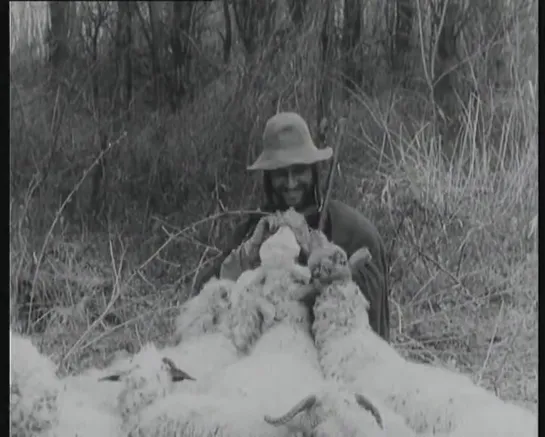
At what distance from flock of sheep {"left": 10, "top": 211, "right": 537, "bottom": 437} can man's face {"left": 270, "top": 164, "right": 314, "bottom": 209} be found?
0.12 ft

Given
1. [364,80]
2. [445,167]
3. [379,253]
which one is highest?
[364,80]

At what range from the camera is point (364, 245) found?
81.4 inches

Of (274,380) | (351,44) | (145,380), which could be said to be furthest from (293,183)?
(145,380)

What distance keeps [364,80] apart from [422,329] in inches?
23.4

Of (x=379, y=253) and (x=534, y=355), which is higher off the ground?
(x=379, y=253)

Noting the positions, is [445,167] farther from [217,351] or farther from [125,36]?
[125,36]

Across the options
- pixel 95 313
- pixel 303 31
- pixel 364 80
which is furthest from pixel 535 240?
pixel 95 313

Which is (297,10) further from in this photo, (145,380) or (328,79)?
(145,380)

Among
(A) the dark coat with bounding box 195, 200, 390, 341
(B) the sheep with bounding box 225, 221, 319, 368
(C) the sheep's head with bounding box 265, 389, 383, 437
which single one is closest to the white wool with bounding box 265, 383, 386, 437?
(C) the sheep's head with bounding box 265, 389, 383, 437

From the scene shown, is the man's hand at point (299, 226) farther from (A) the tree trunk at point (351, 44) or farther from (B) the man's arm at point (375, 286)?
(A) the tree trunk at point (351, 44)

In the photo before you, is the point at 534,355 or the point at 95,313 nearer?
the point at 534,355

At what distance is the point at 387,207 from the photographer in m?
2.08

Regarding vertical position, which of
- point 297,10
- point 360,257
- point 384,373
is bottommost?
point 384,373

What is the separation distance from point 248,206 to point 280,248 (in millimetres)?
131
